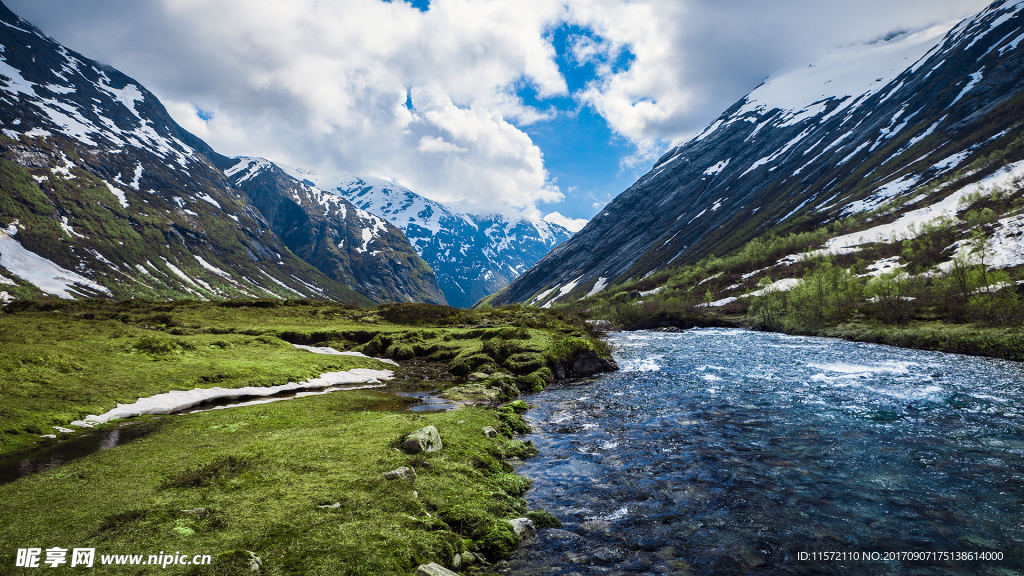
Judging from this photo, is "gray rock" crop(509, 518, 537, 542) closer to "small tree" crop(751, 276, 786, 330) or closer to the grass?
the grass

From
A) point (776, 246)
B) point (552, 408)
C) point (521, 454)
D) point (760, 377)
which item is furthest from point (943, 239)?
point (521, 454)

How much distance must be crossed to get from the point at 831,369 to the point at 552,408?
28889mm

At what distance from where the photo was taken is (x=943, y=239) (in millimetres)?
106188

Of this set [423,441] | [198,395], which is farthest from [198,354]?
[423,441]

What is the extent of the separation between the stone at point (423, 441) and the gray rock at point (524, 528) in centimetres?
517

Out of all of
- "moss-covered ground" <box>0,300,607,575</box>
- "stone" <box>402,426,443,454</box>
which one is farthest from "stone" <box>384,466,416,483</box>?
"stone" <box>402,426,443,454</box>

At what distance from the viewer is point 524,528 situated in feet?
39.5

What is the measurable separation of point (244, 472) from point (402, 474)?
4.83 meters

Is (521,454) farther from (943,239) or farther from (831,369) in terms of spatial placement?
(943,239)

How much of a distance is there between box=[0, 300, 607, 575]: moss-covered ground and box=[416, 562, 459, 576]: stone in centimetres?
37

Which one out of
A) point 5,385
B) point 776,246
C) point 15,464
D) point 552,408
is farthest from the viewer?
point 776,246

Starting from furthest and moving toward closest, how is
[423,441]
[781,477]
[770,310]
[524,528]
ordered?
1. [770,310]
2. [423,441]
3. [781,477]
4. [524,528]

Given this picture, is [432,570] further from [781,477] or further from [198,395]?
[198,395]

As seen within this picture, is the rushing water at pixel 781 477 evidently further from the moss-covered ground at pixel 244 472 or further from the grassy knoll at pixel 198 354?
the grassy knoll at pixel 198 354
